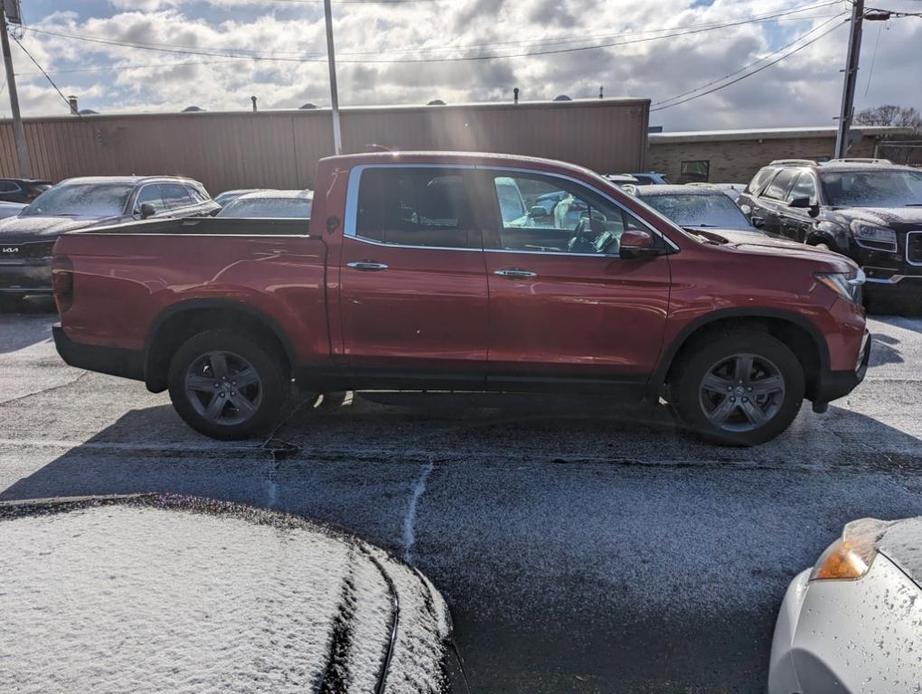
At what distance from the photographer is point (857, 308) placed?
4.49 meters

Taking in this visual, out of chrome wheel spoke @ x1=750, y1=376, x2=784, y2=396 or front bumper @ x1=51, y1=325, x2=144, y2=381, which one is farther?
front bumper @ x1=51, y1=325, x2=144, y2=381

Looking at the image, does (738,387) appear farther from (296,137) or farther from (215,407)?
(296,137)

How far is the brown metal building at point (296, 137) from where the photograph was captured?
2430 centimetres

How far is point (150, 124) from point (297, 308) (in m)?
25.5

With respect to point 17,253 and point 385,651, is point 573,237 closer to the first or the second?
point 385,651

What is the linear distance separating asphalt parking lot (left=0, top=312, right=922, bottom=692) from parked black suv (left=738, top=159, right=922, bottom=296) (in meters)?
3.13

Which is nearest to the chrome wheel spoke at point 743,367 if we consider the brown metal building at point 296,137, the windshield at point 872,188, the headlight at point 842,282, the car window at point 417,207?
the headlight at point 842,282

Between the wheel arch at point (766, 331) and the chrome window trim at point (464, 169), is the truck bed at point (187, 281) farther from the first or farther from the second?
the wheel arch at point (766, 331)

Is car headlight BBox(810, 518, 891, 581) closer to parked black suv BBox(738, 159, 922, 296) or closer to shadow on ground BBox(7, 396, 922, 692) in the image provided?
shadow on ground BBox(7, 396, 922, 692)

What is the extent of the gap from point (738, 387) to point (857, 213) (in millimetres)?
5986

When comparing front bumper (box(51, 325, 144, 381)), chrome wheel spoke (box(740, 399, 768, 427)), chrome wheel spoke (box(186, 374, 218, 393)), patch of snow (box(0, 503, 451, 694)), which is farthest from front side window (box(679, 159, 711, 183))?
patch of snow (box(0, 503, 451, 694))

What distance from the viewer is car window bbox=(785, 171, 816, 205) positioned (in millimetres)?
9984

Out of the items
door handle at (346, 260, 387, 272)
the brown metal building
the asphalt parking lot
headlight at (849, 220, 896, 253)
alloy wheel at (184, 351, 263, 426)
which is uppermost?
the brown metal building

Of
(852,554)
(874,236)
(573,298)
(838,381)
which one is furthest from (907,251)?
(852,554)
